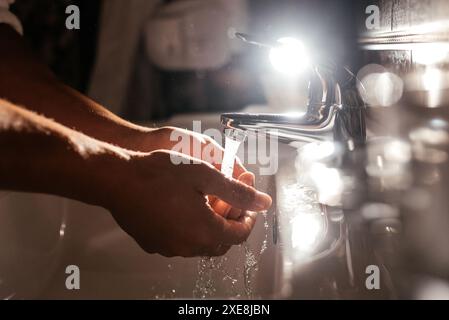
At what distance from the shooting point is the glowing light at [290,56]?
517 mm

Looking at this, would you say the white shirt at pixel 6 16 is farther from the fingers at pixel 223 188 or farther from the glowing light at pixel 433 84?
the glowing light at pixel 433 84

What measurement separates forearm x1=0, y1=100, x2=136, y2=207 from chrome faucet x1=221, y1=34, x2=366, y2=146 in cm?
16

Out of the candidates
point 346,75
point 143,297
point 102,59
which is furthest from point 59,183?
point 102,59

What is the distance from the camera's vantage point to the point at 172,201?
0.46 meters

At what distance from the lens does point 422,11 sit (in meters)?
0.47

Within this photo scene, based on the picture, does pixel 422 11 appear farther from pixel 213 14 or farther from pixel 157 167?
Result: pixel 213 14

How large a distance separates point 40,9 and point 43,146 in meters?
0.78

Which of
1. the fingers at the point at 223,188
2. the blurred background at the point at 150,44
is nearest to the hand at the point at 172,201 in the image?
the fingers at the point at 223,188

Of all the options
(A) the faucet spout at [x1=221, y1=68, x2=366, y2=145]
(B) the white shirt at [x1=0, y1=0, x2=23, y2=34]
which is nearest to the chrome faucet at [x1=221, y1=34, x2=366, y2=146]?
(A) the faucet spout at [x1=221, y1=68, x2=366, y2=145]

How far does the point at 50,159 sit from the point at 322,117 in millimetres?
293

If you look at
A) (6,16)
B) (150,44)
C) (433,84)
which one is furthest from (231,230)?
(150,44)

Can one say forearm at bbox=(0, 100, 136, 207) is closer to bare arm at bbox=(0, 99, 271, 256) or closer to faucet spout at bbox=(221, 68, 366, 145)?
bare arm at bbox=(0, 99, 271, 256)

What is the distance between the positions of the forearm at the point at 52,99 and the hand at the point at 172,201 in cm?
17

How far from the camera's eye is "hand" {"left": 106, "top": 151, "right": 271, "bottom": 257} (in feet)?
1.48
